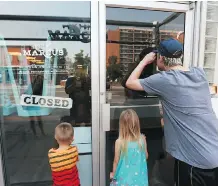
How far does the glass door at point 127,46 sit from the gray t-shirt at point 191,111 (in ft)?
2.08

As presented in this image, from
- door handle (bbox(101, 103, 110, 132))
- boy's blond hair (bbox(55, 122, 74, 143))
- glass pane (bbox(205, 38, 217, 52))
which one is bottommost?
boy's blond hair (bbox(55, 122, 74, 143))

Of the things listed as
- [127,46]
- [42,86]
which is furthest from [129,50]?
[42,86]

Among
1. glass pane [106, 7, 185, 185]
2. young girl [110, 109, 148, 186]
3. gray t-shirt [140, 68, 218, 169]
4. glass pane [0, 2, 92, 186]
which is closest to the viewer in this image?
gray t-shirt [140, 68, 218, 169]

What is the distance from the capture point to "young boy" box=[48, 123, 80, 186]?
187 cm

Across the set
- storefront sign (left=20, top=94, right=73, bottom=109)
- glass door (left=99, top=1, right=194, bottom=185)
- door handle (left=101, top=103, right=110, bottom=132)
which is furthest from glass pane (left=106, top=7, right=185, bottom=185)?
storefront sign (left=20, top=94, right=73, bottom=109)

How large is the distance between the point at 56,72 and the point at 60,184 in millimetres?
1015

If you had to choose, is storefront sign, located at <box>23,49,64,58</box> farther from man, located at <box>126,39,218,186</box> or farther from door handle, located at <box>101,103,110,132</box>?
man, located at <box>126,39,218,186</box>

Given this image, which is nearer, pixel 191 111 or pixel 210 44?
pixel 191 111

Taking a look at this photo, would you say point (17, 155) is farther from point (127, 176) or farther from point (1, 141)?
point (127, 176)

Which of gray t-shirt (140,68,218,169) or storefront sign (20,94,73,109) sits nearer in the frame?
gray t-shirt (140,68,218,169)

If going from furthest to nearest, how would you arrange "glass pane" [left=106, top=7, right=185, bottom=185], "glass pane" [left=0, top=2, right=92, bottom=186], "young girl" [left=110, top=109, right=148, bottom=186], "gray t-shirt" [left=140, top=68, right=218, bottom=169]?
"glass pane" [left=106, top=7, right=185, bottom=185] → "glass pane" [left=0, top=2, right=92, bottom=186] → "young girl" [left=110, top=109, right=148, bottom=186] → "gray t-shirt" [left=140, top=68, right=218, bottom=169]

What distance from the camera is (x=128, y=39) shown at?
2270 millimetres

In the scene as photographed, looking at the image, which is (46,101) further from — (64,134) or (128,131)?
(128,131)

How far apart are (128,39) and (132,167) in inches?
48.7
